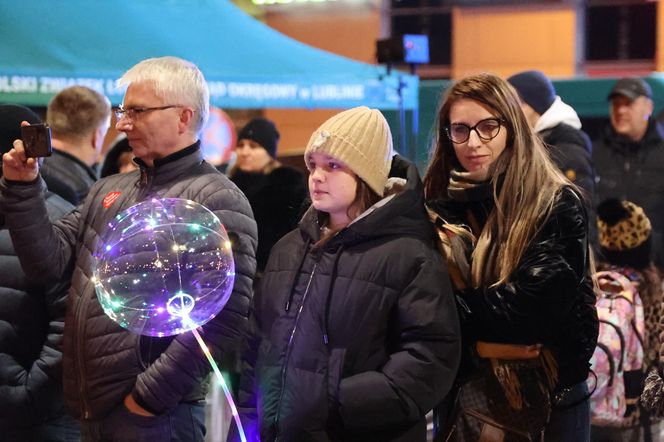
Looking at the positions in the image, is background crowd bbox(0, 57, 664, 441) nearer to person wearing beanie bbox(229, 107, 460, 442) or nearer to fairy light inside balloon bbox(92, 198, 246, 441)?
person wearing beanie bbox(229, 107, 460, 442)

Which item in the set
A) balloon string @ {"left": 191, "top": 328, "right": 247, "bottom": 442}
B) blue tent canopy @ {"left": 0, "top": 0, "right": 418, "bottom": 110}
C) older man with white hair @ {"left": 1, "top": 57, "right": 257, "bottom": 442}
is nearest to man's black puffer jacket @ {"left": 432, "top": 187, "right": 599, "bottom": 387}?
balloon string @ {"left": 191, "top": 328, "right": 247, "bottom": 442}

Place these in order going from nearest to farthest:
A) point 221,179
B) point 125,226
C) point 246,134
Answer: point 125,226
point 221,179
point 246,134

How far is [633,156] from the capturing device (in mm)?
6945

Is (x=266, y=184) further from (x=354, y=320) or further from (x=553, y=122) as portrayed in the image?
(x=354, y=320)

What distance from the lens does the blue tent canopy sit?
7258mm

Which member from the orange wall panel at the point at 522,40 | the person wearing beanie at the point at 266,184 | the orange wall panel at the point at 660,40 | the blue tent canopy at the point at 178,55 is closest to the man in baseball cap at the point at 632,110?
the blue tent canopy at the point at 178,55

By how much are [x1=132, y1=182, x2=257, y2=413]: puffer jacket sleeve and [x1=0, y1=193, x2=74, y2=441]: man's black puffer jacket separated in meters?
0.86

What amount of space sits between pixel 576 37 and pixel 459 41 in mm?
2133

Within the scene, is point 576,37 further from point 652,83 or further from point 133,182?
point 133,182

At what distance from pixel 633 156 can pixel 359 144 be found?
13.9ft

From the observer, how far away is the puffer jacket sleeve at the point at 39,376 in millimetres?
4141

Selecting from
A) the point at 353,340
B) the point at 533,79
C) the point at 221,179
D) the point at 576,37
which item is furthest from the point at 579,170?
the point at 576,37

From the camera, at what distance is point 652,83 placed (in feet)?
37.9

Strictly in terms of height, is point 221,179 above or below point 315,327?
above
